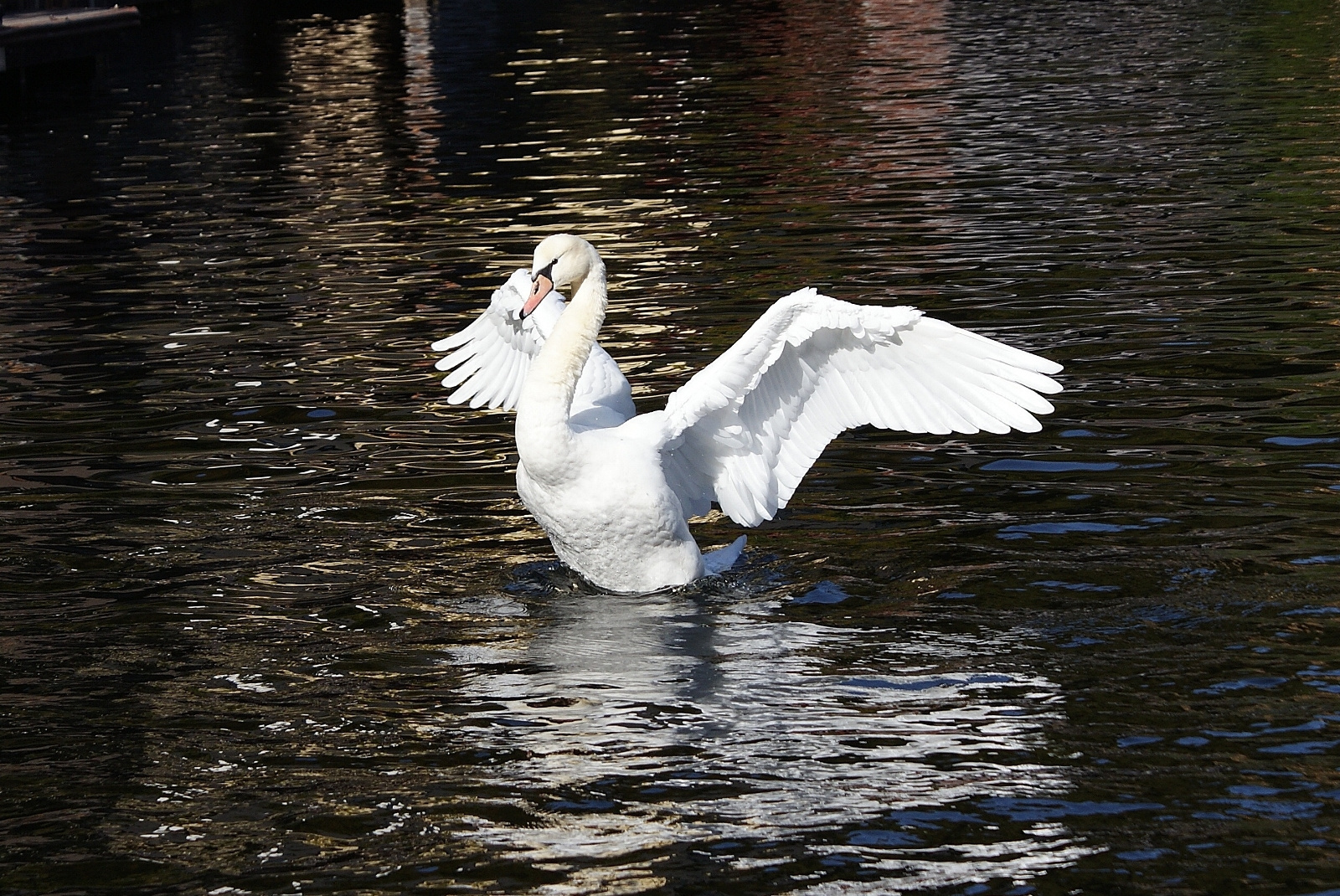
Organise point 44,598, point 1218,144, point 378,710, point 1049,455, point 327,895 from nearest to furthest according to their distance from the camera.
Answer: point 327,895, point 378,710, point 44,598, point 1049,455, point 1218,144

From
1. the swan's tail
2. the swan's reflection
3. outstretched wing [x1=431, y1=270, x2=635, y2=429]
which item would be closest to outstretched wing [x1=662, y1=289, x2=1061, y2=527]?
the swan's tail

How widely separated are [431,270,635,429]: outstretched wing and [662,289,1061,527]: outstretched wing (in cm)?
86

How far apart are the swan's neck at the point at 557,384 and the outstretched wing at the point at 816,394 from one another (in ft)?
1.66

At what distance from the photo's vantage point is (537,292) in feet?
27.0

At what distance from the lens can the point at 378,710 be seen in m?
7.16

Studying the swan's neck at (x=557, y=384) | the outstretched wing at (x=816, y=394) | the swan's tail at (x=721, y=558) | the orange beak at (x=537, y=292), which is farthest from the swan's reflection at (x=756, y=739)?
the orange beak at (x=537, y=292)

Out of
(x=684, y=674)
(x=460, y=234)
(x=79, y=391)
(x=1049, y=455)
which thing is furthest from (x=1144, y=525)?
(x=460, y=234)

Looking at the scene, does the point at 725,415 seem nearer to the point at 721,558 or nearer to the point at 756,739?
the point at 721,558

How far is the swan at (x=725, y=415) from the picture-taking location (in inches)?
313

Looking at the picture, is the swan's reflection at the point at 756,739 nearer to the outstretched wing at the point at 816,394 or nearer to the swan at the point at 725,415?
the swan at the point at 725,415

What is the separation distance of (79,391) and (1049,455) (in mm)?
7090

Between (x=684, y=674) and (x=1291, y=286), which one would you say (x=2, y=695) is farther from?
(x=1291, y=286)

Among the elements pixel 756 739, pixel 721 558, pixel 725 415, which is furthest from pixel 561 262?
pixel 756 739

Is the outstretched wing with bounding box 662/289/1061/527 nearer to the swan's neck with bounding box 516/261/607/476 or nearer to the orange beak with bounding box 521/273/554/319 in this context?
the swan's neck with bounding box 516/261/607/476
